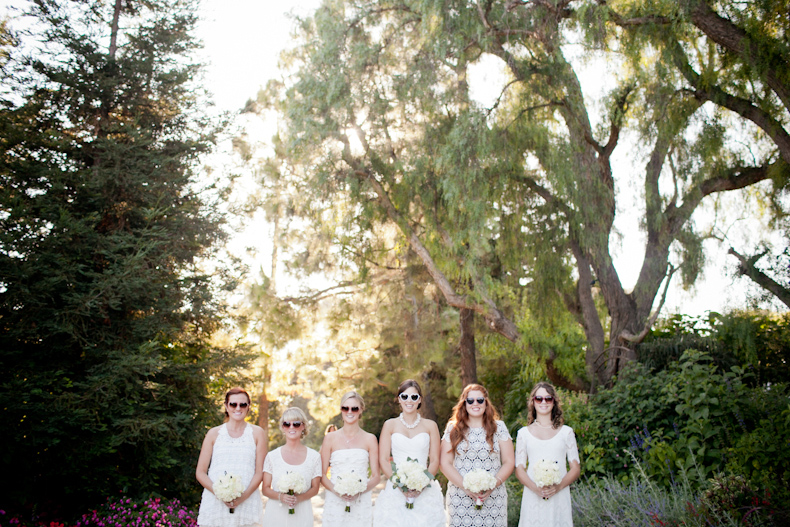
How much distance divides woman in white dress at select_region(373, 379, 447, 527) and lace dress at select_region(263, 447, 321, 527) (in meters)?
0.50

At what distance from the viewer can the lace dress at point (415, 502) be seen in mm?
4023

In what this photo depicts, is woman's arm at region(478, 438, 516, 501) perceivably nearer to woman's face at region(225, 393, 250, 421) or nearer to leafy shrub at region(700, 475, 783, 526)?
leafy shrub at region(700, 475, 783, 526)

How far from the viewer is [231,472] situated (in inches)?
168

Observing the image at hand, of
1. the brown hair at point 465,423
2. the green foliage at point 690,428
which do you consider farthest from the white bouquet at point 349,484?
the green foliage at point 690,428

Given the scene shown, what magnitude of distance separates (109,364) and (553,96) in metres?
7.23

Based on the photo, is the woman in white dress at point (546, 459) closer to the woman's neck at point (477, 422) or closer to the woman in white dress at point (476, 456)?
the woman in white dress at point (476, 456)

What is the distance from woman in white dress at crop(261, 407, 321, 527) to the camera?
13.7 feet

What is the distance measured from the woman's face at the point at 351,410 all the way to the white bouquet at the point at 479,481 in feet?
2.91

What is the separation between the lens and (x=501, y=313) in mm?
10227

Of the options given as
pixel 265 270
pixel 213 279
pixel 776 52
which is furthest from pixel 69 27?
pixel 776 52

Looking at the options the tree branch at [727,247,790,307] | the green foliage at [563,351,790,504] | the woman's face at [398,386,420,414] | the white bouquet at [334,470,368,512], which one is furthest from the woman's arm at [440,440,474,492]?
the tree branch at [727,247,790,307]

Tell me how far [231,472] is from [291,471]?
1.58ft

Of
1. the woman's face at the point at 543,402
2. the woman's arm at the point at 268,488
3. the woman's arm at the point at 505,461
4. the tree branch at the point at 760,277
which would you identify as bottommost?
the woman's arm at the point at 268,488

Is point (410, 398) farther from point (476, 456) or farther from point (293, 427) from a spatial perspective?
point (293, 427)
